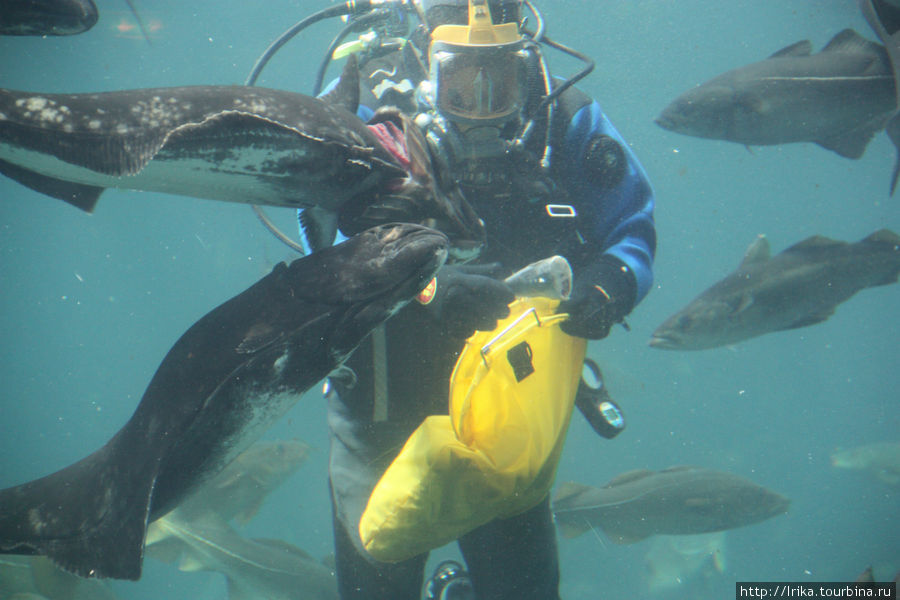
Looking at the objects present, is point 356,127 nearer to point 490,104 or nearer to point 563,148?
point 490,104

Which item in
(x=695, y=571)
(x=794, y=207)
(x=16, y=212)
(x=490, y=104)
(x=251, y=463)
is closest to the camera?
(x=490, y=104)

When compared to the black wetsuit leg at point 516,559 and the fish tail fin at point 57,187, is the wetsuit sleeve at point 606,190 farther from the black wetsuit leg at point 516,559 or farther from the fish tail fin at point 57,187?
the fish tail fin at point 57,187

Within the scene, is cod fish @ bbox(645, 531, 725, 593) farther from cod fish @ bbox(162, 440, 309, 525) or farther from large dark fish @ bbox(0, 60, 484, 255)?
large dark fish @ bbox(0, 60, 484, 255)

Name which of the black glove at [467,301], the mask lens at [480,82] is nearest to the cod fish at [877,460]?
the mask lens at [480,82]

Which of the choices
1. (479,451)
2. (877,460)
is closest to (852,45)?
(479,451)

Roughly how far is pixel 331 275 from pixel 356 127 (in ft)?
2.53

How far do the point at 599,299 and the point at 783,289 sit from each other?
4619mm

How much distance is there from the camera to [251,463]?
817 centimetres

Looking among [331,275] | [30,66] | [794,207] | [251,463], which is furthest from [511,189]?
[794,207]

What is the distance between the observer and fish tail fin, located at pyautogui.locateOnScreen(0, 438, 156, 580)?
1945mm

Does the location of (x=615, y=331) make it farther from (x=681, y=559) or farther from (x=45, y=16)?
(x=45, y=16)

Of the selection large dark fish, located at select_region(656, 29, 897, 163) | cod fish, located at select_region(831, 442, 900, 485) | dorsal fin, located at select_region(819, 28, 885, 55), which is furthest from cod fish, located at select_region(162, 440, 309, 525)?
cod fish, located at select_region(831, 442, 900, 485)

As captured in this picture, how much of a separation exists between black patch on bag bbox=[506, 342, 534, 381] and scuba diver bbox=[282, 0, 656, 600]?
0.73ft

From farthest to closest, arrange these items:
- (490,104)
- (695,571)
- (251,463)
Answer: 1. (695,571)
2. (251,463)
3. (490,104)
